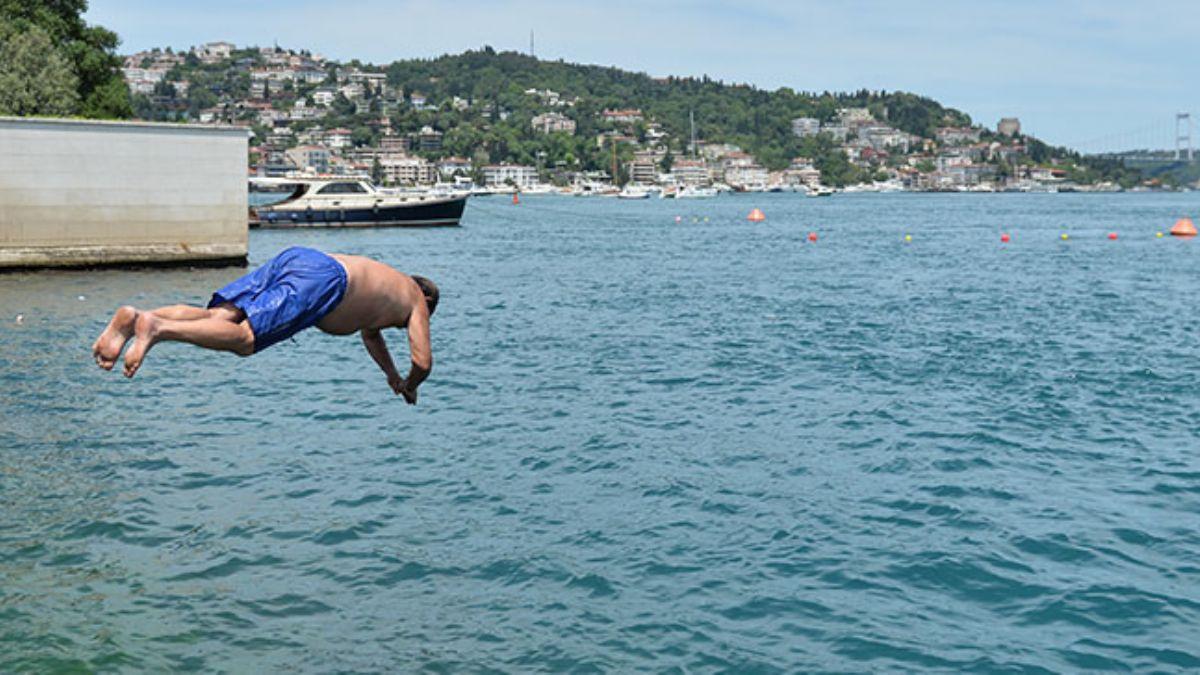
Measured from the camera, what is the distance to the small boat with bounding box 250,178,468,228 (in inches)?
2512

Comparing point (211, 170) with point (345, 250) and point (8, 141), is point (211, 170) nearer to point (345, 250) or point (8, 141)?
point (8, 141)

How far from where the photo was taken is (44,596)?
972 cm

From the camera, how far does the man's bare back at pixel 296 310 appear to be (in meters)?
6.58

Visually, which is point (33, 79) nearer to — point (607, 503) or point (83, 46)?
point (83, 46)

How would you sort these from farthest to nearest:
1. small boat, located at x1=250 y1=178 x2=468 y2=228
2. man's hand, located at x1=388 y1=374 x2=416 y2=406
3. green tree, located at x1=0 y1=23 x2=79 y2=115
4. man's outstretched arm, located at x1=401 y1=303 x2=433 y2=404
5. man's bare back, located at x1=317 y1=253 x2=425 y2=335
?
small boat, located at x1=250 y1=178 x2=468 y2=228 → green tree, located at x1=0 y1=23 x2=79 y2=115 → man's hand, located at x1=388 y1=374 x2=416 y2=406 → man's outstretched arm, located at x1=401 y1=303 x2=433 y2=404 → man's bare back, located at x1=317 y1=253 x2=425 y2=335

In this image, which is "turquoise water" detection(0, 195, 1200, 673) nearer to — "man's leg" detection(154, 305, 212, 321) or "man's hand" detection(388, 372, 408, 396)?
"man's hand" detection(388, 372, 408, 396)

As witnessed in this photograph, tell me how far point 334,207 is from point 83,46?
14.9 metres

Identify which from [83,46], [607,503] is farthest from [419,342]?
[83,46]

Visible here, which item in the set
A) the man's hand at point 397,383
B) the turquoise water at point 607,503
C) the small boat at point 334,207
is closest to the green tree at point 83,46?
the small boat at point 334,207

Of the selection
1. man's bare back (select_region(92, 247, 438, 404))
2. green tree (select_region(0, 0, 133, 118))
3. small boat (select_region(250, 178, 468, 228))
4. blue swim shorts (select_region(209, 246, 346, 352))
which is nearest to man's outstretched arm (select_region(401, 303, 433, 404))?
man's bare back (select_region(92, 247, 438, 404))

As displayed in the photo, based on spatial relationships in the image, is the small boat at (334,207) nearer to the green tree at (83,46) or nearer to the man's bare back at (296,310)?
the green tree at (83,46)

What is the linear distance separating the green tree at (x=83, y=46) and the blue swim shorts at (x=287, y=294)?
53.9 m

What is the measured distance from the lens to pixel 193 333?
6.65 m

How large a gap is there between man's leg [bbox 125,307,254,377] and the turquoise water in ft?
9.37
